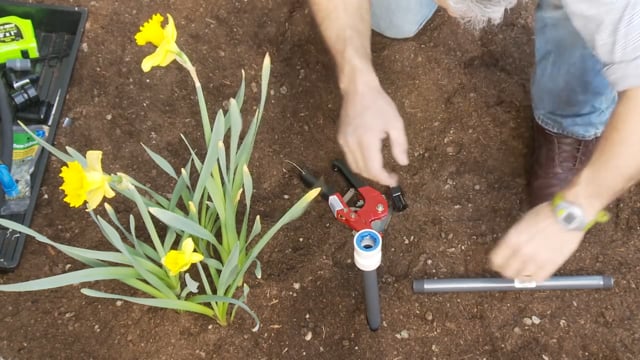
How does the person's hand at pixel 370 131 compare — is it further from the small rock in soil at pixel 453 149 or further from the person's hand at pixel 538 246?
the small rock in soil at pixel 453 149

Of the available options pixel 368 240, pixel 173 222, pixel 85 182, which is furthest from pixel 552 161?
pixel 85 182

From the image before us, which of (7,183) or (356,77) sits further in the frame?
(7,183)

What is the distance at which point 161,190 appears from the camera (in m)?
1.52

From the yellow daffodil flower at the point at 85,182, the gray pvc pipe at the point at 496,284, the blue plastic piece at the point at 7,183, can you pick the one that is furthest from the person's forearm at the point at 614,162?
the blue plastic piece at the point at 7,183

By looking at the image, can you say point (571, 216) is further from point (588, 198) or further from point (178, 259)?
point (178, 259)

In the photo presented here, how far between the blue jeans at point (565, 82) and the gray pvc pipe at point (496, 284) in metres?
0.37

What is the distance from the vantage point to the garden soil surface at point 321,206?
1.39 metres

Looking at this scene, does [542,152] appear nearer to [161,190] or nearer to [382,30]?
[382,30]

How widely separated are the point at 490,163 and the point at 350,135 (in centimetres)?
51

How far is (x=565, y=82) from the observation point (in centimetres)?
157

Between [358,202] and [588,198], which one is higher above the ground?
[588,198]

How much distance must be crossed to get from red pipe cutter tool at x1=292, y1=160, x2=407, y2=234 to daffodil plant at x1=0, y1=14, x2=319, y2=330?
7.0 inches

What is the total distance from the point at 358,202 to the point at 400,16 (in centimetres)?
52

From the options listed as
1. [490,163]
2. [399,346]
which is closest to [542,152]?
[490,163]
